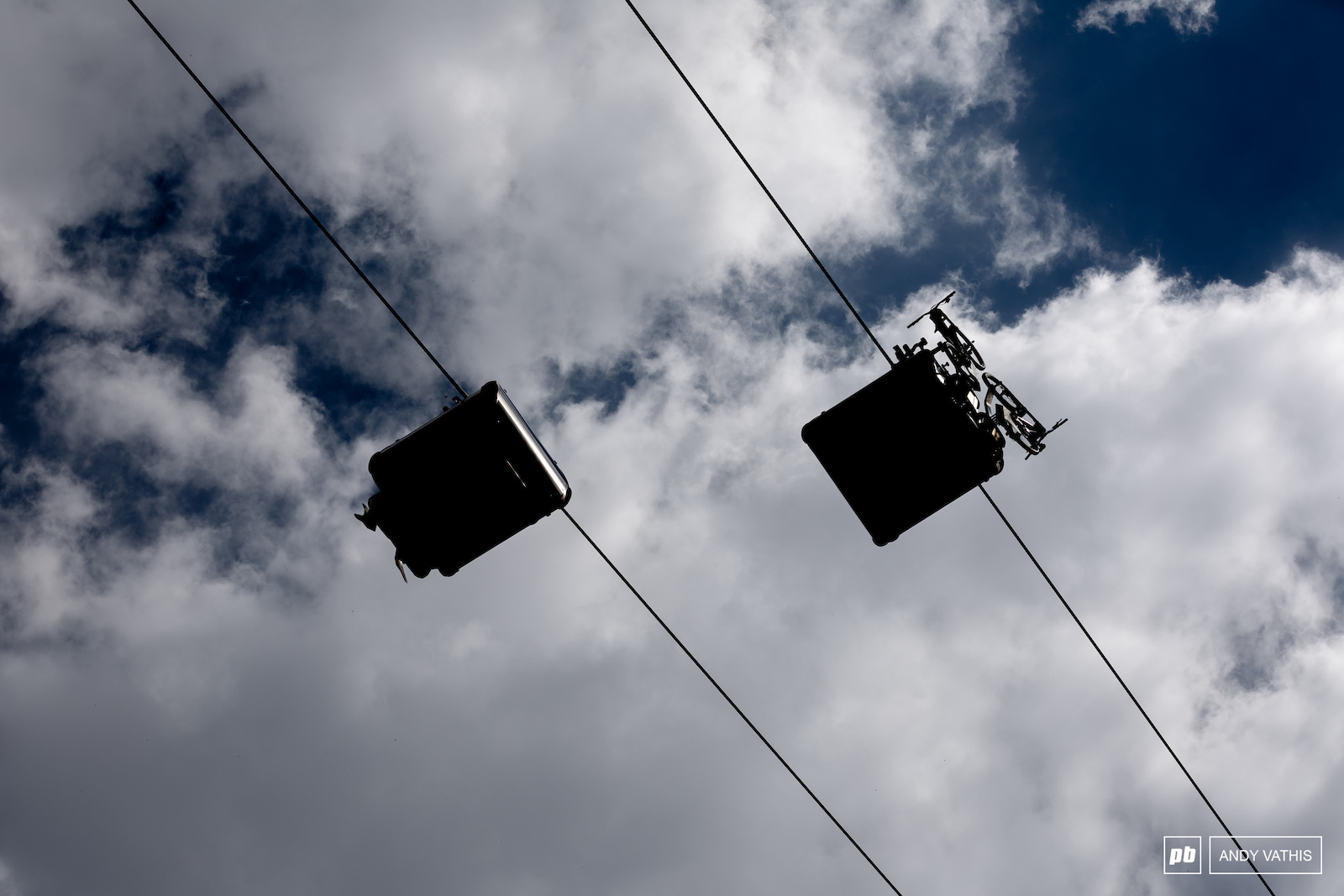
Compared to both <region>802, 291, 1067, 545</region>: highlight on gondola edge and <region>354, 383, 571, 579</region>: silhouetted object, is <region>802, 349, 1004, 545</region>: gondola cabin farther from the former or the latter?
<region>354, 383, 571, 579</region>: silhouetted object

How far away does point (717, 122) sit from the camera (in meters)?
7.46

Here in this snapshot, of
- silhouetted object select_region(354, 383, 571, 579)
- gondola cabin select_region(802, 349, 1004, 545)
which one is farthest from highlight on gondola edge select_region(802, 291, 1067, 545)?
silhouetted object select_region(354, 383, 571, 579)

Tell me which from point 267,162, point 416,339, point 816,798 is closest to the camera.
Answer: point 267,162

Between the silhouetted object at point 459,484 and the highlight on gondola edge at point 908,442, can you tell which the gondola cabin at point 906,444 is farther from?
the silhouetted object at point 459,484

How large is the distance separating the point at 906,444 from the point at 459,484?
3.90 m

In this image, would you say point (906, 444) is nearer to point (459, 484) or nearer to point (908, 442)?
point (908, 442)

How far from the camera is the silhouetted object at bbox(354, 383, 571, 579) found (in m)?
6.99

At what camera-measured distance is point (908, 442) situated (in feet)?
24.9

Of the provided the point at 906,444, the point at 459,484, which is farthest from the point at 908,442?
the point at 459,484

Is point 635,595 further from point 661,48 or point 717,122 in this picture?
point 661,48

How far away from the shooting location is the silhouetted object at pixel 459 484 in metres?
6.99

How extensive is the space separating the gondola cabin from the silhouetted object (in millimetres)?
2620

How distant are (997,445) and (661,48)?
15.1 ft

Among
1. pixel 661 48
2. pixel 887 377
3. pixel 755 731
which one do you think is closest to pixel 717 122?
pixel 661 48
